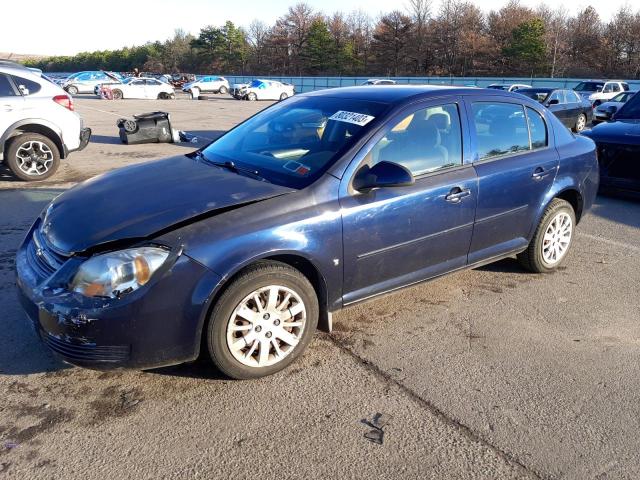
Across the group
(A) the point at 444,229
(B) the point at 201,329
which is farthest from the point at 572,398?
(B) the point at 201,329

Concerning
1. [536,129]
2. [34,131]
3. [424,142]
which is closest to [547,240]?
[536,129]

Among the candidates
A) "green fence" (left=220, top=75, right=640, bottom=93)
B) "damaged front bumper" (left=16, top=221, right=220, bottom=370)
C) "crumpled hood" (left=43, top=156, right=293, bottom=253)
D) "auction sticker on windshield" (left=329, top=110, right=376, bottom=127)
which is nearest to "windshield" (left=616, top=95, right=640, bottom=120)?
"auction sticker on windshield" (left=329, top=110, right=376, bottom=127)

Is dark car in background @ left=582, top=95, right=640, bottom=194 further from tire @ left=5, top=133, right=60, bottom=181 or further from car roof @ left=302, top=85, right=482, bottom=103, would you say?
tire @ left=5, top=133, right=60, bottom=181

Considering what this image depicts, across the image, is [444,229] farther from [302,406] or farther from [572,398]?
[302,406]

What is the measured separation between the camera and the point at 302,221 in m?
3.03

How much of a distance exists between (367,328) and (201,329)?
1.32m

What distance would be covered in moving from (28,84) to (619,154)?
28.9ft

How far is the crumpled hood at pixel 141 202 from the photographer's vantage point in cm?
286

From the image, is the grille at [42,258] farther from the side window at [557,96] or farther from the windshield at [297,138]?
the side window at [557,96]

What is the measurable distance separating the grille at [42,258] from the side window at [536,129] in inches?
144

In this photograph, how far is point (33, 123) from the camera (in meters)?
7.91

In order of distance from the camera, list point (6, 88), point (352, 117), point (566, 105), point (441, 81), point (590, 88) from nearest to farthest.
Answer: point (352, 117)
point (6, 88)
point (566, 105)
point (590, 88)
point (441, 81)

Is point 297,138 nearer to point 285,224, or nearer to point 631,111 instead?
point 285,224

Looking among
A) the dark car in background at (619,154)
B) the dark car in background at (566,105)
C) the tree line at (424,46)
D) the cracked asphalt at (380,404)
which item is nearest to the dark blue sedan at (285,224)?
the cracked asphalt at (380,404)
